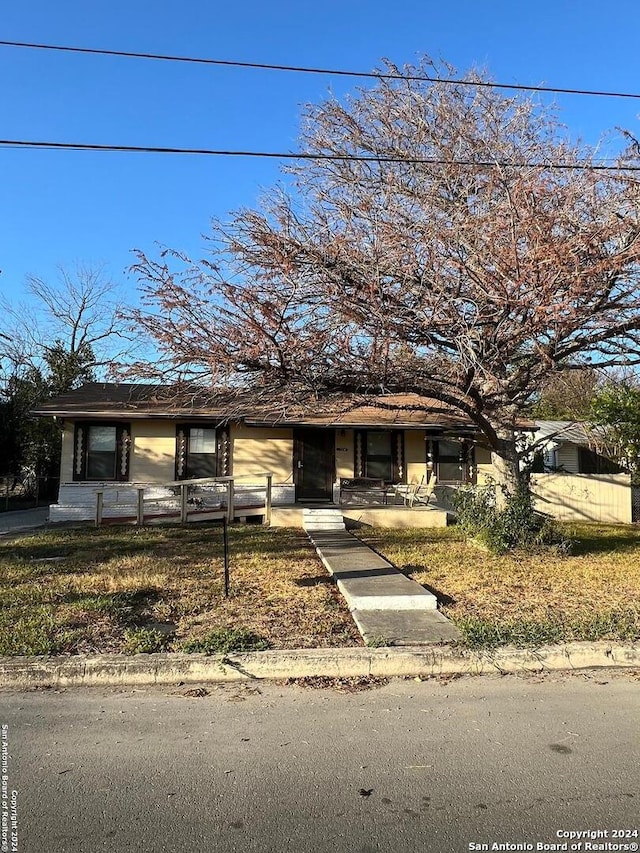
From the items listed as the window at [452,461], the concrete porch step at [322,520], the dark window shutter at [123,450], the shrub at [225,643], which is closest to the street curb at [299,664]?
the shrub at [225,643]

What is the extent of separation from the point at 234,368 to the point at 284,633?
3817 millimetres

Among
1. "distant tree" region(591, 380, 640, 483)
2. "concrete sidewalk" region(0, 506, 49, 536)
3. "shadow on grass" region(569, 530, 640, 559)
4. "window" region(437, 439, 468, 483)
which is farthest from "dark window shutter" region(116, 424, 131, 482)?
"distant tree" region(591, 380, 640, 483)

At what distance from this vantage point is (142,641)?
571cm

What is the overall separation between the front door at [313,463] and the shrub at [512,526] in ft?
24.6

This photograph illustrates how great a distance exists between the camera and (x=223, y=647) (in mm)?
5520

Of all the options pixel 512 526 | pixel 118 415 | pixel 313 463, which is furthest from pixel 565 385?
pixel 118 415

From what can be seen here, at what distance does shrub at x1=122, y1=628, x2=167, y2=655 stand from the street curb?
16cm

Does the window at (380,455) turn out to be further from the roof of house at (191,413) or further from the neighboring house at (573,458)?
the neighboring house at (573,458)

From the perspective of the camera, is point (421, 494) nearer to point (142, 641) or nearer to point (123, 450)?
point (123, 450)

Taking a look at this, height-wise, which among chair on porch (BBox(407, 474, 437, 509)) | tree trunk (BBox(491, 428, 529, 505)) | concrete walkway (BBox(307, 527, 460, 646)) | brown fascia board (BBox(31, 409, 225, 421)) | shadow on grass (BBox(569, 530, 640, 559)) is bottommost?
concrete walkway (BBox(307, 527, 460, 646))

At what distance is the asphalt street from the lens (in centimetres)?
305

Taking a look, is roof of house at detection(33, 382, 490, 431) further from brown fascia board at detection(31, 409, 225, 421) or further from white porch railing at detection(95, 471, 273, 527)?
white porch railing at detection(95, 471, 273, 527)

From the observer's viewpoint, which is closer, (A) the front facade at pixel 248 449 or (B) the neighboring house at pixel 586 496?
(A) the front facade at pixel 248 449

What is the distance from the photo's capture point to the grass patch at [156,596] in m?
5.86
